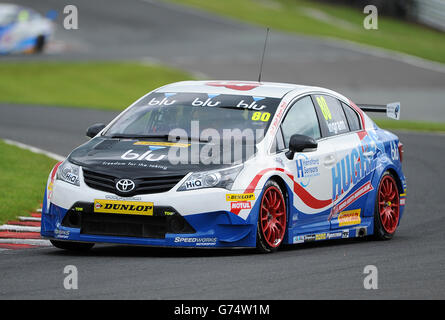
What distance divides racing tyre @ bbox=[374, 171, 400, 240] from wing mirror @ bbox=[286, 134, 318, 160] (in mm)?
1635

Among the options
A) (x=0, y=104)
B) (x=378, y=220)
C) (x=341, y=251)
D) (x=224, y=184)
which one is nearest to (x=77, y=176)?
(x=224, y=184)

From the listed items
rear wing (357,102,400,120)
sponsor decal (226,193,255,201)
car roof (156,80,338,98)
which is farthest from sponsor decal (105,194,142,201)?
rear wing (357,102,400,120)

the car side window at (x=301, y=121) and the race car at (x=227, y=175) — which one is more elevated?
the car side window at (x=301, y=121)

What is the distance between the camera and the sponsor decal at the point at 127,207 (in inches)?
344

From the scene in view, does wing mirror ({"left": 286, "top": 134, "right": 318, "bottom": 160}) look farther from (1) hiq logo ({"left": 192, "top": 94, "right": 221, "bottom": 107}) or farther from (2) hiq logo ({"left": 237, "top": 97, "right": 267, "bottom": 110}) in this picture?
(1) hiq logo ({"left": 192, "top": 94, "right": 221, "bottom": 107})

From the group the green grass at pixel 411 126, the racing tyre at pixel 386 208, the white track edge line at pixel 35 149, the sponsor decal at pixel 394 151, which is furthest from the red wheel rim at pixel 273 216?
the green grass at pixel 411 126

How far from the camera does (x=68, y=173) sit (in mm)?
9141

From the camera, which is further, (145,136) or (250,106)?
(250,106)

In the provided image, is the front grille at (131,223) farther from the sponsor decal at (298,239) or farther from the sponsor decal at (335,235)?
the sponsor decal at (335,235)

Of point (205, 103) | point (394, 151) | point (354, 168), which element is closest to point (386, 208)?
point (394, 151)

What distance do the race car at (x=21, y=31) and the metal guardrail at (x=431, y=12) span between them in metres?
28.9

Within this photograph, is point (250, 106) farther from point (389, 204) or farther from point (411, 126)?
point (411, 126)

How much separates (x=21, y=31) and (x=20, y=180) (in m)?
23.9

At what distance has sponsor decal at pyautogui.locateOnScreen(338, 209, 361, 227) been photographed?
34.4 feet
